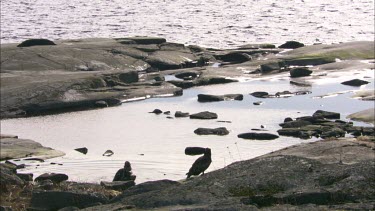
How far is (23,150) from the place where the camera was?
28969 mm

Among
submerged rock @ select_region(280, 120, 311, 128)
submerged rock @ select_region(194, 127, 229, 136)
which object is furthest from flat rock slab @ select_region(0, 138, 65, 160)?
submerged rock @ select_region(280, 120, 311, 128)

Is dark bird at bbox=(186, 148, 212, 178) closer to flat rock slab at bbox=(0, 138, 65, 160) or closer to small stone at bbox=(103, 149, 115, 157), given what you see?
small stone at bbox=(103, 149, 115, 157)

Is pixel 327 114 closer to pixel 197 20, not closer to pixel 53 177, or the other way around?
pixel 53 177

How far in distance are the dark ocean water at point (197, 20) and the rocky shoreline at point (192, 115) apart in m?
13.7

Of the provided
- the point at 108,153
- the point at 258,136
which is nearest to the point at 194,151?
the point at 108,153

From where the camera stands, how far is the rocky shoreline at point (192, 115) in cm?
1206

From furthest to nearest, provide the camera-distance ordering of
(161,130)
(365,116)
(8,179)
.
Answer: (365,116), (161,130), (8,179)

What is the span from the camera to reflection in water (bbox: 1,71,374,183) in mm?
26906

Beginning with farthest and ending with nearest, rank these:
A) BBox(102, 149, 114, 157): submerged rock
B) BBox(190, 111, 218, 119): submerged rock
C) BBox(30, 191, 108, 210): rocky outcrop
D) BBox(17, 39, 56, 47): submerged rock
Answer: BBox(17, 39, 56, 47): submerged rock → BBox(190, 111, 218, 119): submerged rock → BBox(102, 149, 114, 157): submerged rock → BBox(30, 191, 108, 210): rocky outcrop

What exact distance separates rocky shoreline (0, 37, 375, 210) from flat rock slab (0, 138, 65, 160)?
0.14ft

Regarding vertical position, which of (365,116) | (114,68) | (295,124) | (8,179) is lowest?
(114,68)

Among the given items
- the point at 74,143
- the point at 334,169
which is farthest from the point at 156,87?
the point at 334,169

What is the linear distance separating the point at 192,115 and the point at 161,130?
3292 millimetres

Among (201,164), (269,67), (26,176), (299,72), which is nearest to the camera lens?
(201,164)
